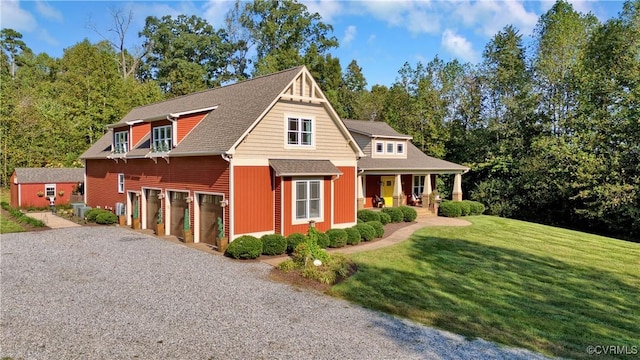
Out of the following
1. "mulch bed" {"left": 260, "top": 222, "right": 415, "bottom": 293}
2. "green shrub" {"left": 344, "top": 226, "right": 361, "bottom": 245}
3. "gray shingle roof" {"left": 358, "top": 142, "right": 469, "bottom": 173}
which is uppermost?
"gray shingle roof" {"left": 358, "top": 142, "right": 469, "bottom": 173}

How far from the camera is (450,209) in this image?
2830cm

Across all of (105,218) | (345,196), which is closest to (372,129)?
(345,196)

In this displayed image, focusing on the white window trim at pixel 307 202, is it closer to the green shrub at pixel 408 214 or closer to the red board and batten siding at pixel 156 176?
the red board and batten siding at pixel 156 176

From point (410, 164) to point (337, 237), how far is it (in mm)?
13179

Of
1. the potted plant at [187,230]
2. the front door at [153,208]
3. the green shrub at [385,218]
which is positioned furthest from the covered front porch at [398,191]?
the front door at [153,208]

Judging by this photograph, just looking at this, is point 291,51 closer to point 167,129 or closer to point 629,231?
point 167,129

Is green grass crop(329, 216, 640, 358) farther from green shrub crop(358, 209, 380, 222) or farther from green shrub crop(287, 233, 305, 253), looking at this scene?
green shrub crop(358, 209, 380, 222)

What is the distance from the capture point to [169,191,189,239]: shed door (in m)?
19.2

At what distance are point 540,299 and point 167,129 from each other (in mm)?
17450

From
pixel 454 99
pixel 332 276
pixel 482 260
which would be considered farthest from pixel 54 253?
pixel 454 99

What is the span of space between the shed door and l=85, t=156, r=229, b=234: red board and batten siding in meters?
0.45

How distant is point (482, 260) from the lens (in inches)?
650

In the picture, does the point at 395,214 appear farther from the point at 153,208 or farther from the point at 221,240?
the point at 153,208

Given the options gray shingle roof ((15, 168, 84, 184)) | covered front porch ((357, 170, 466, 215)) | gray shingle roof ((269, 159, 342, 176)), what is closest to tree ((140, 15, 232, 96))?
gray shingle roof ((15, 168, 84, 184))
